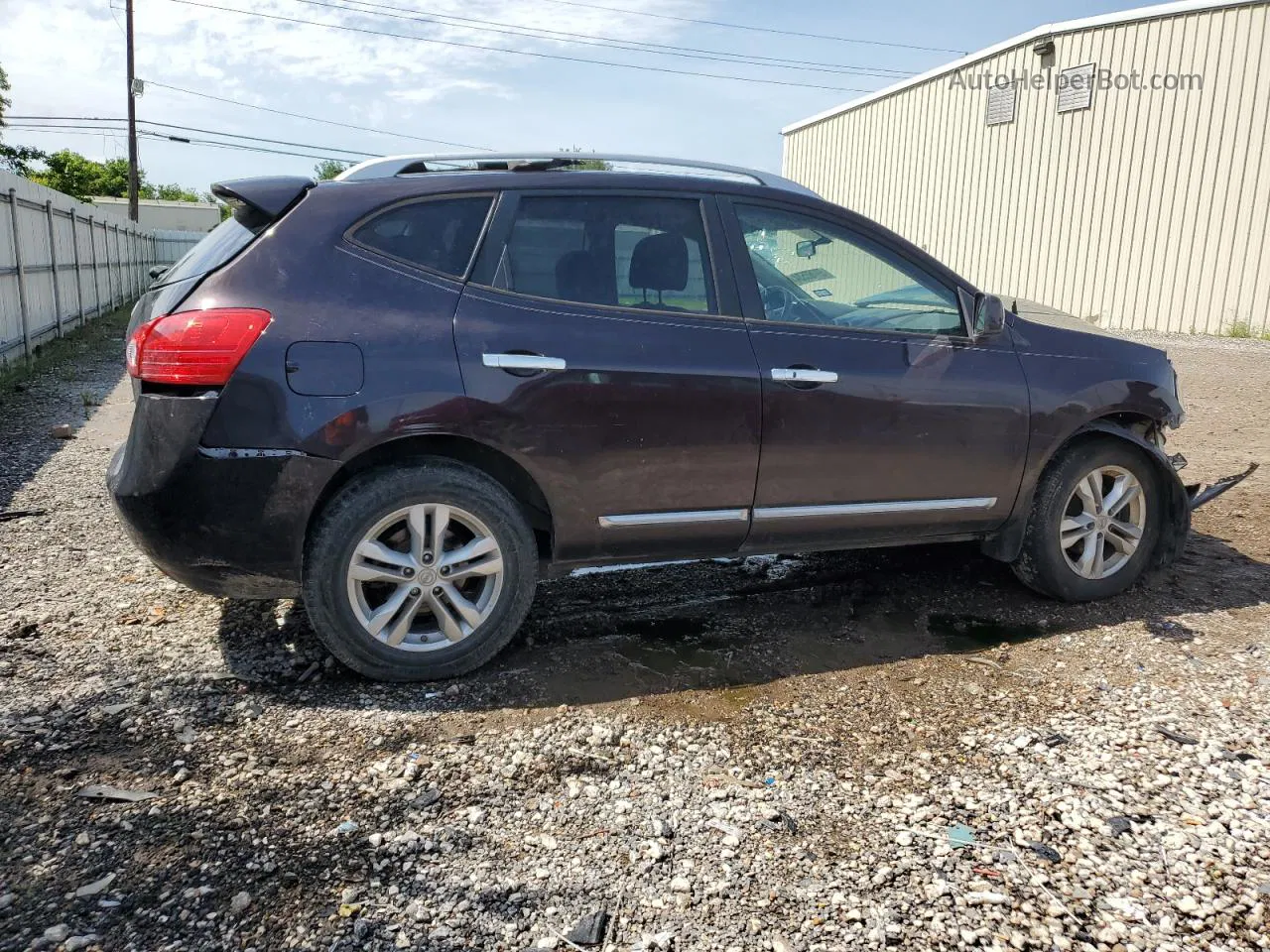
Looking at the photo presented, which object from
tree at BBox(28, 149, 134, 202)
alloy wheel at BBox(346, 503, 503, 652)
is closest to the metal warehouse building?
alloy wheel at BBox(346, 503, 503, 652)

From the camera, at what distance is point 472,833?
2.80m

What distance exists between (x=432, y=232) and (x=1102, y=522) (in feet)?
10.9

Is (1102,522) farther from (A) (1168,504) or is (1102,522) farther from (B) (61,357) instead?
(B) (61,357)

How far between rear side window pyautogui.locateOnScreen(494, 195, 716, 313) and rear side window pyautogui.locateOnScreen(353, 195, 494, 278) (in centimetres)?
14

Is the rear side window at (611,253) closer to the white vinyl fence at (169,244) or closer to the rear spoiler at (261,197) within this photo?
the rear spoiler at (261,197)

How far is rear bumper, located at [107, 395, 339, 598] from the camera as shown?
3.42m

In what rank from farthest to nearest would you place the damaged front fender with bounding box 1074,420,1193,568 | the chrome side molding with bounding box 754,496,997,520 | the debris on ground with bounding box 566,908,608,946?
the damaged front fender with bounding box 1074,420,1193,568 < the chrome side molding with bounding box 754,496,997,520 < the debris on ground with bounding box 566,908,608,946

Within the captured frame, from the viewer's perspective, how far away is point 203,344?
11.1 ft

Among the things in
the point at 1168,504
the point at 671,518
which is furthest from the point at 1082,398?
the point at 671,518

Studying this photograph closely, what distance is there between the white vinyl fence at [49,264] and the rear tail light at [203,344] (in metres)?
10.1

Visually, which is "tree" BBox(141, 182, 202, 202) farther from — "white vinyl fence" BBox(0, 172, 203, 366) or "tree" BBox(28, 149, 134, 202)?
"white vinyl fence" BBox(0, 172, 203, 366)

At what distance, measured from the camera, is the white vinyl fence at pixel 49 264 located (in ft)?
39.8

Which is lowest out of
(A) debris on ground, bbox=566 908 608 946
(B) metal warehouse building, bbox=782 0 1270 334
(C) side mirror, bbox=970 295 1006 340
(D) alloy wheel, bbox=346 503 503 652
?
(A) debris on ground, bbox=566 908 608 946

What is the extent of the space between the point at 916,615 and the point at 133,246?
91.7 feet
